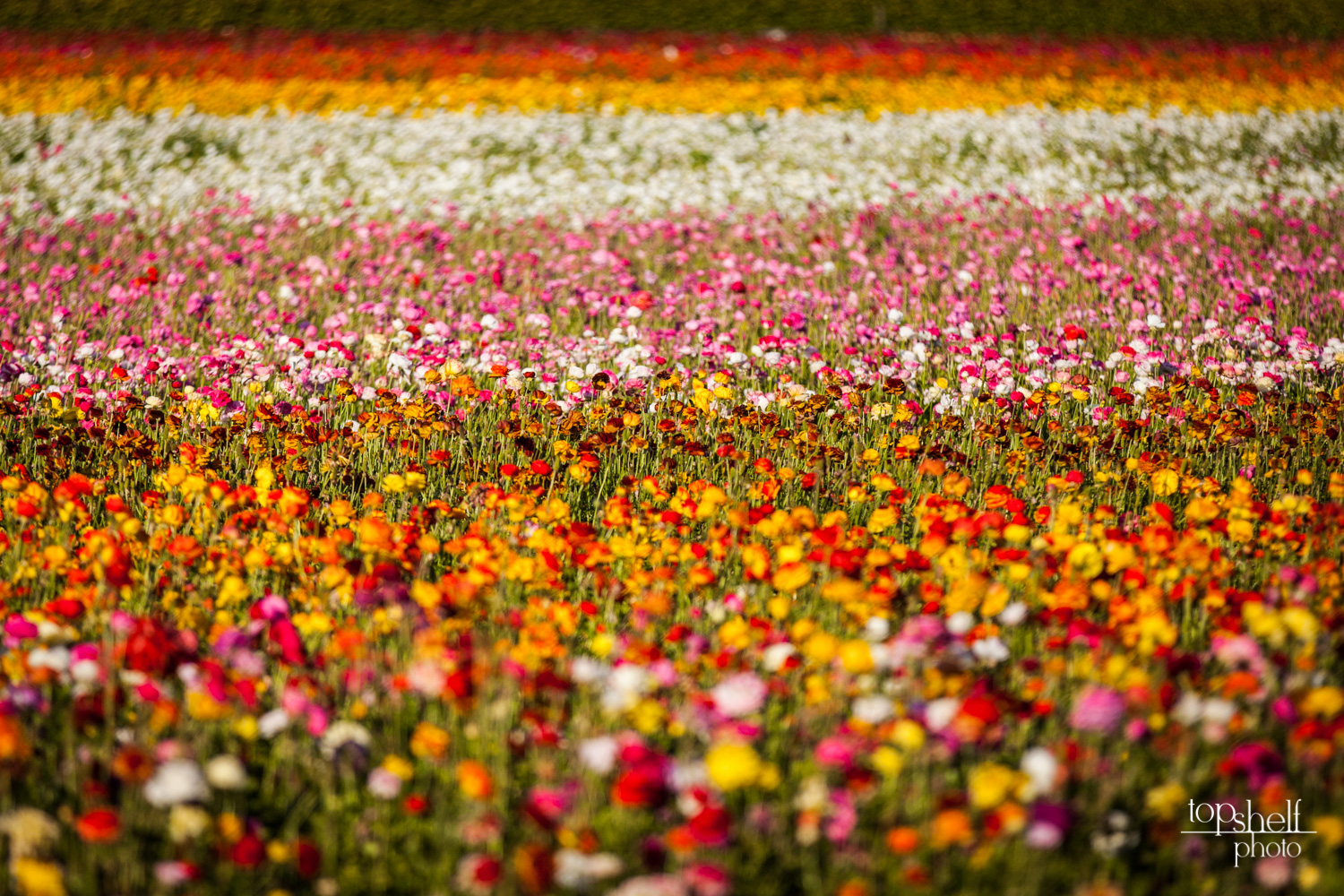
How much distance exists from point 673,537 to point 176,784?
1699 millimetres

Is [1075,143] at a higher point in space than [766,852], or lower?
higher

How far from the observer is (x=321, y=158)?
33.8 feet

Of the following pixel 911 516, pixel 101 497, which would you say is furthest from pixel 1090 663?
pixel 101 497

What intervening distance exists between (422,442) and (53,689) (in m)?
1.78

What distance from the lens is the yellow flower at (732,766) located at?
155 centimetres

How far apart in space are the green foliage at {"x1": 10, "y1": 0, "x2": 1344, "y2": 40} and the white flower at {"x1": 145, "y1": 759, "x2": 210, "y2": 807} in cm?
1944

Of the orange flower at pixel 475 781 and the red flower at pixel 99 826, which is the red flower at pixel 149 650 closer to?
the red flower at pixel 99 826

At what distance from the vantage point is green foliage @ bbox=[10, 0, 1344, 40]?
60.7 ft

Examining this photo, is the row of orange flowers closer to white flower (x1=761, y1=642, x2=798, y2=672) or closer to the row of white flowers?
the row of white flowers

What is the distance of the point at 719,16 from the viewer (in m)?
20.2

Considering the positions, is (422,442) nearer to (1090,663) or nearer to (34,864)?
(34,864)

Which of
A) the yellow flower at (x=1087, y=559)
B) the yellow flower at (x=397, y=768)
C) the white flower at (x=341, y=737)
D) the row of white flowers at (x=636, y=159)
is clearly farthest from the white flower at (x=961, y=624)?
the row of white flowers at (x=636, y=159)

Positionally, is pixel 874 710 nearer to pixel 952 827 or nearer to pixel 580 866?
pixel 952 827

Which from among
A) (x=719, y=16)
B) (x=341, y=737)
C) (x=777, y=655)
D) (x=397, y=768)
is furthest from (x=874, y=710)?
(x=719, y=16)
